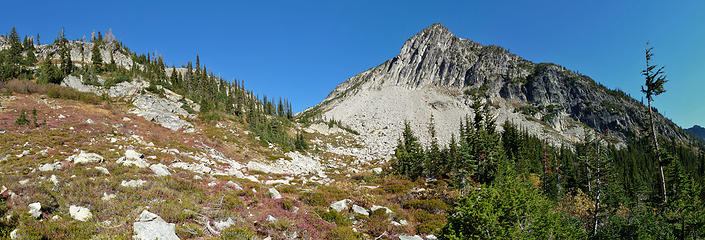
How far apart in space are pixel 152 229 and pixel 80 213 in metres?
2.96

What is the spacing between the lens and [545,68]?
200m

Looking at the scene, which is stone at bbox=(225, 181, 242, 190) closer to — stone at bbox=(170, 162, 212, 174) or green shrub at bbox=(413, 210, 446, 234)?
stone at bbox=(170, 162, 212, 174)

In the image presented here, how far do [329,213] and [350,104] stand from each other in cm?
16606

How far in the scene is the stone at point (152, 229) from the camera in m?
8.01

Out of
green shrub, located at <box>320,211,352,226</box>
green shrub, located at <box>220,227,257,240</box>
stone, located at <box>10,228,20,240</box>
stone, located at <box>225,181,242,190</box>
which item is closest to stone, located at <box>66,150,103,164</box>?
stone, located at <box>225,181,242,190</box>

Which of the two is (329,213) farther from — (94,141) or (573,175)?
(573,175)

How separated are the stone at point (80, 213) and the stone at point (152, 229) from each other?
5.77 feet

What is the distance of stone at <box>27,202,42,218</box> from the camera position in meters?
8.09

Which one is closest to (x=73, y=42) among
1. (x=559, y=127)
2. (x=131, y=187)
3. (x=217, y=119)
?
(x=217, y=119)

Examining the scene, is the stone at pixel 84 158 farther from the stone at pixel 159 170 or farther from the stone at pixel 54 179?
the stone at pixel 54 179

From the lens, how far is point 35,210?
27.1 ft

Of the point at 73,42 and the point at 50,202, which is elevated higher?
the point at 73,42

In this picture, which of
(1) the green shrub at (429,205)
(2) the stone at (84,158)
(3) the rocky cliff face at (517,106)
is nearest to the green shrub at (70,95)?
(2) the stone at (84,158)

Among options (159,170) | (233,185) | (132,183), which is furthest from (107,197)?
(233,185)
